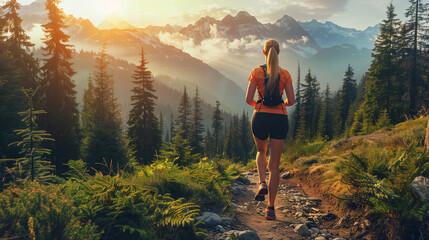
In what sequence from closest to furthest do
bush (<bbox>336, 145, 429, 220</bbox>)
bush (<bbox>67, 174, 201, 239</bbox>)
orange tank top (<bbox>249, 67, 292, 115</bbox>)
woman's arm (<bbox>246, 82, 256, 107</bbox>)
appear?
bush (<bbox>67, 174, 201, 239</bbox>) → bush (<bbox>336, 145, 429, 220</bbox>) → orange tank top (<bbox>249, 67, 292, 115</bbox>) → woman's arm (<bbox>246, 82, 256, 107</bbox>)

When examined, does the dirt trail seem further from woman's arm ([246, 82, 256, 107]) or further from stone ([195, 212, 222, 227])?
woman's arm ([246, 82, 256, 107])

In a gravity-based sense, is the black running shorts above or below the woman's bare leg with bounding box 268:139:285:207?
above

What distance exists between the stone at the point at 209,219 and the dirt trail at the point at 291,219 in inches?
14.0

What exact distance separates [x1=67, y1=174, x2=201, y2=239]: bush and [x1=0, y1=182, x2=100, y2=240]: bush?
314 mm

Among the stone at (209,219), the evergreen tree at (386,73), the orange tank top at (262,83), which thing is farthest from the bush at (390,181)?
the evergreen tree at (386,73)

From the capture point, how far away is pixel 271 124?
3998 mm

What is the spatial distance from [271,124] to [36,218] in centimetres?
336

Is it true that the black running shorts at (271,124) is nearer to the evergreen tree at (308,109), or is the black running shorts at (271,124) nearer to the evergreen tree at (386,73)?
the evergreen tree at (386,73)

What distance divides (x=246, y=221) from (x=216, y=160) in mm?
3056

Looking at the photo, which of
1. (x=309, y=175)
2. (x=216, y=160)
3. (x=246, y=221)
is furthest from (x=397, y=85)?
(x=246, y=221)

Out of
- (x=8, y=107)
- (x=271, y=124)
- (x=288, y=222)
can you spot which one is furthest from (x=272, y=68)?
(x=8, y=107)

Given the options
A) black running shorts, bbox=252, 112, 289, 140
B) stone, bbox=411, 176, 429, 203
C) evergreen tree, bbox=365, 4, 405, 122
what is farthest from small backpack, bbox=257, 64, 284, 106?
evergreen tree, bbox=365, 4, 405, 122

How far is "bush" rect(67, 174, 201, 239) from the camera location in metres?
2.58

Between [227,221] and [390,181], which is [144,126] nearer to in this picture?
[227,221]
